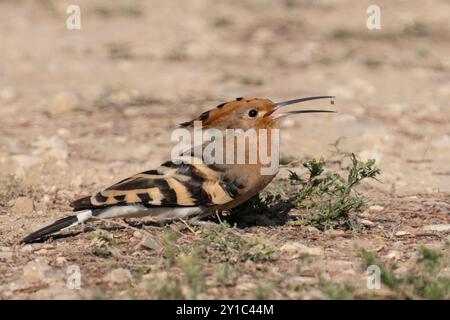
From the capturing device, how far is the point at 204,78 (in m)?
10.0

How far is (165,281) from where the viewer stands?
13.8 ft

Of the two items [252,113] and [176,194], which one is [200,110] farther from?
[176,194]

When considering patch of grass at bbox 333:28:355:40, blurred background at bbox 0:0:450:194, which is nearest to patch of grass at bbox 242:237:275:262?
blurred background at bbox 0:0:450:194

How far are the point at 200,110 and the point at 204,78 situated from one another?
1392 mm

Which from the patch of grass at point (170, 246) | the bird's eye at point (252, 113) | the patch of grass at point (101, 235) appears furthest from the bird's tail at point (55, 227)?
the bird's eye at point (252, 113)

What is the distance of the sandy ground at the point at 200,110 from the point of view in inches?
182

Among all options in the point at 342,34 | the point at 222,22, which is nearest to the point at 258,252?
the point at 342,34

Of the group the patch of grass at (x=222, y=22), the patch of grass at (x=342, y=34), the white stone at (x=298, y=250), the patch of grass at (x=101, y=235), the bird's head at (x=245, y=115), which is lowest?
the white stone at (x=298, y=250)

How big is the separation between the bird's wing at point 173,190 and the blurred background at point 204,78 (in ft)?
4.70

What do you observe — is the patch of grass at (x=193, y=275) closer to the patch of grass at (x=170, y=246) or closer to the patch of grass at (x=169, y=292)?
the patch of grass at (x=169, y=292)

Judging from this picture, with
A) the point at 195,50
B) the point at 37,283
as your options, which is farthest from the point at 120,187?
the point at 195,50

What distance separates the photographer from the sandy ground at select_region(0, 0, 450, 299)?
4617 millimetres

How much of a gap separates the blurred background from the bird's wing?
143 centimetres

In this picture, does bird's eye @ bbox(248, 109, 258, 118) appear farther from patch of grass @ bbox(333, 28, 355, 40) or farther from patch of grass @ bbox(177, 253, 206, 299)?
patch of grass @ bbox(333, 28, 355, 40)
